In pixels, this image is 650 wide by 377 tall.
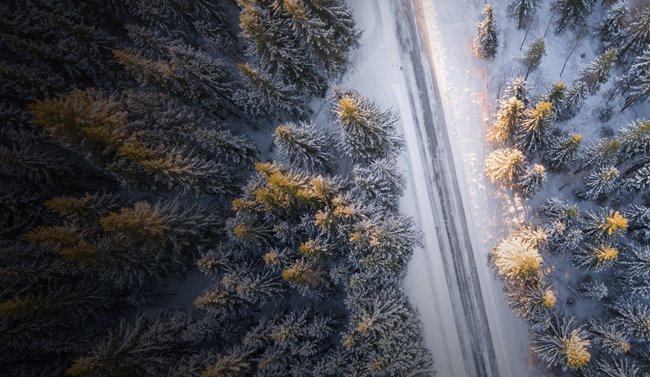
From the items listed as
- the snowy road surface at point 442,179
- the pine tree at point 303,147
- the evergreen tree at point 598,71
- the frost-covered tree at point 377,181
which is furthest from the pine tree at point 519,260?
the pine tree at point 303,147

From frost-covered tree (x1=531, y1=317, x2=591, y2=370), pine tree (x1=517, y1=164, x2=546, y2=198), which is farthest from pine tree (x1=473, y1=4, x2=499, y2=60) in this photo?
frost-covered tree (x1=531, y1=317, x2=591, y2=370)

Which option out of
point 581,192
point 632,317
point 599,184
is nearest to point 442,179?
point 581,192

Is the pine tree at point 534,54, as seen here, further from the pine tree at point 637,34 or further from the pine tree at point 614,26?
the pine tree at point 637,34

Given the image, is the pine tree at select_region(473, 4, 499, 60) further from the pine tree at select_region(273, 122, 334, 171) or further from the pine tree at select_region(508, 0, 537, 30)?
the pine tree at select_region(273, 122, 334, 171)

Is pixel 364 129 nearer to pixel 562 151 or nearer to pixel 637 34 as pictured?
pixel 562 151

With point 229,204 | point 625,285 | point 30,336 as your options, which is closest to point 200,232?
point 229,204

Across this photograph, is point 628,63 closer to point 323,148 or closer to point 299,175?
point 323,148
